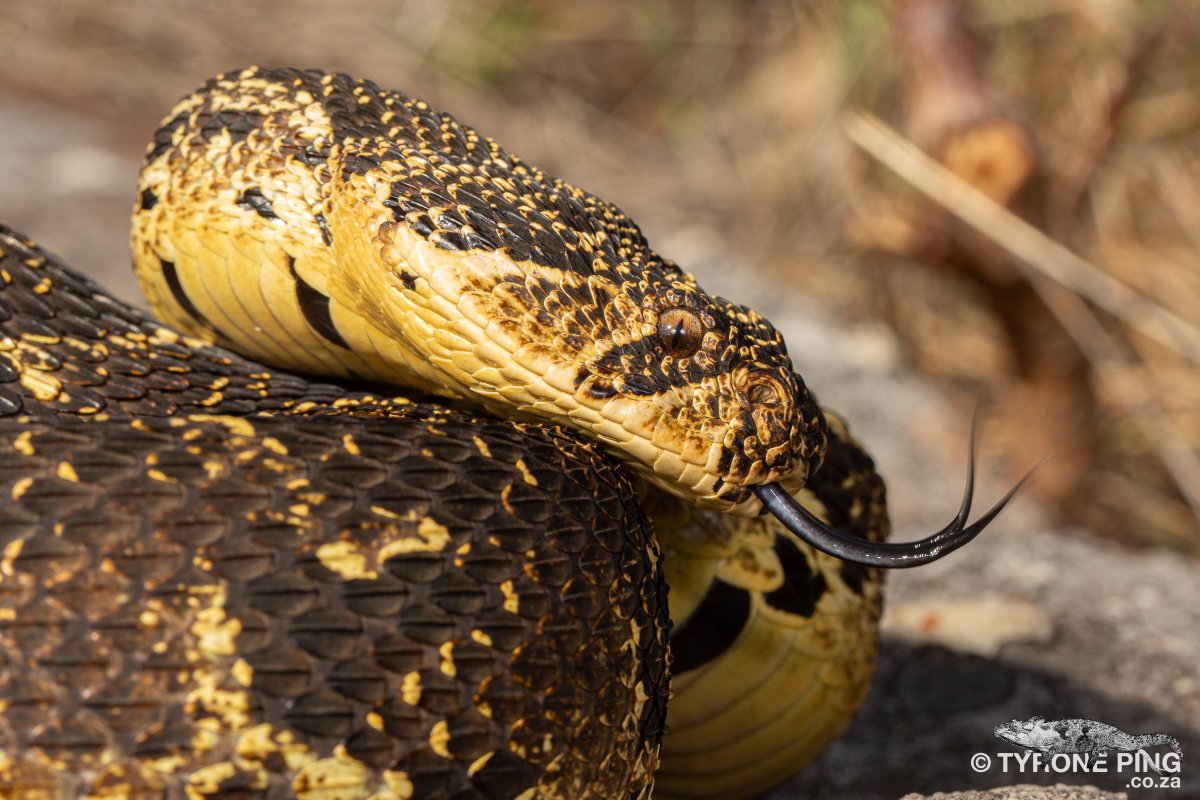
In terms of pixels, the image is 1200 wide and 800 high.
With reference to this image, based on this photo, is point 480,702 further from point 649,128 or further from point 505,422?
point 649,128

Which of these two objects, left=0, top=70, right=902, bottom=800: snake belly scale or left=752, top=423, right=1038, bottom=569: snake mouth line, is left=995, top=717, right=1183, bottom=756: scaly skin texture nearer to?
left=0, top=70, right=902, bottom=800: snake belly scale

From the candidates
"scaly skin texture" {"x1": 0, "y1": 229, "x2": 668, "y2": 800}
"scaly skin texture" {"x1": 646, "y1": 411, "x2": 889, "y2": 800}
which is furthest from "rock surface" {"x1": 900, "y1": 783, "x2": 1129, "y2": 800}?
"scaly skin texture" {"x1": 0, "y1": 229, "x2": 668, "y2": 800}

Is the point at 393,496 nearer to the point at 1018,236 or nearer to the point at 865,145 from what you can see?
the point at 865,145

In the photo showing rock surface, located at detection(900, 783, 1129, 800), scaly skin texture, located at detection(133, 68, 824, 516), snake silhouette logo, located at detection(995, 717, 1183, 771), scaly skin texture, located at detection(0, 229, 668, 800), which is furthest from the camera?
snake silhouette logo, located at detection(995, 717, 1183, 771)

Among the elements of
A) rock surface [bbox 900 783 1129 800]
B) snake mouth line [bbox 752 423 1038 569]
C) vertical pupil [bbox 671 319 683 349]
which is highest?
vertical pupil [bbox 671 319 683 349]

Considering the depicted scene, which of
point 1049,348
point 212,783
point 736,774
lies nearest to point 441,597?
point 212,783


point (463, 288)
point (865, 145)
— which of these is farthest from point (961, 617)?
point (463, 288)

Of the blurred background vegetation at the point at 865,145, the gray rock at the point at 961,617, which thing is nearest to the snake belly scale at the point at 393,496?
the gray rock at the point at 961,617
